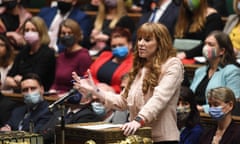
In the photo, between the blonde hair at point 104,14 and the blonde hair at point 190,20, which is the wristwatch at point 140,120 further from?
the blonde hair at point 104,14

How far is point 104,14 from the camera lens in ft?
33.3

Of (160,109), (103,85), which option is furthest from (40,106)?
(160,109)

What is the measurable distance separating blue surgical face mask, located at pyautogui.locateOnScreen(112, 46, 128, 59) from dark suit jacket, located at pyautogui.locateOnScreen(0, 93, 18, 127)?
1096mm

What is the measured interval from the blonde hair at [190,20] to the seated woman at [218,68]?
1.11 m

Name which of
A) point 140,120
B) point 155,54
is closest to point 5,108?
point 155,54

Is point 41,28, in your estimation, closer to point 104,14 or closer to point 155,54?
point 104,14

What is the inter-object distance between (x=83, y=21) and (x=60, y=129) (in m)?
4.84

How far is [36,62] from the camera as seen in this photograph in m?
9.48

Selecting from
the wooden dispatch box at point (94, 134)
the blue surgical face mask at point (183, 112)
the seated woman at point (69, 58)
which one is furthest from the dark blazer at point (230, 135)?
the seated woman at point (69, 58)

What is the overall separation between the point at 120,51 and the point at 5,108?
1.23 meters

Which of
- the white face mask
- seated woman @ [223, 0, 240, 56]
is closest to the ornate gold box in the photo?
seated woman @ [223, 0, 240, 56]

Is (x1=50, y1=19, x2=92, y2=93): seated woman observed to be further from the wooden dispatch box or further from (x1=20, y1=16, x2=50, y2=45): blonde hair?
the wooden dispatch box

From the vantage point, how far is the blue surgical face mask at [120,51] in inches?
333

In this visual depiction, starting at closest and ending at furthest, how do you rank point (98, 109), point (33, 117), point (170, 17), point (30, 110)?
point (98, 109)
point (33, 117)
point (30, 110)
point (170, 17)
